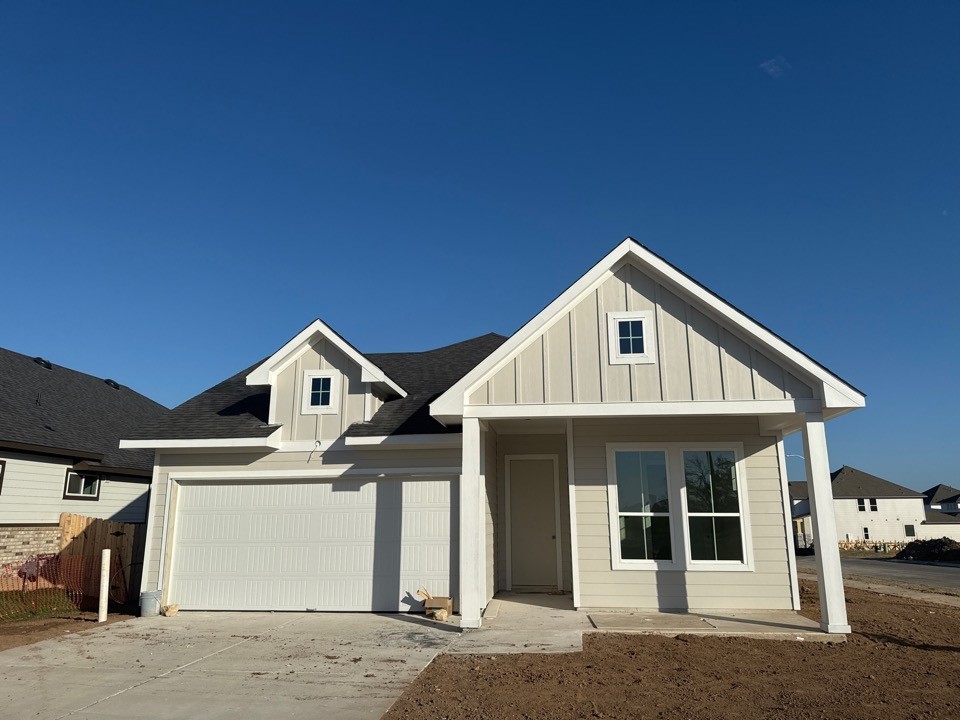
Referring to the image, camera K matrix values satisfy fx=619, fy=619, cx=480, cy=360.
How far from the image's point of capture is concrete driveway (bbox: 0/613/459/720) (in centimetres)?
563

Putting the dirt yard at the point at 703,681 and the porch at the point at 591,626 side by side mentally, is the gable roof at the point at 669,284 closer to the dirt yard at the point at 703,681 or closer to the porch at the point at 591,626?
the porch at the point at 591,626

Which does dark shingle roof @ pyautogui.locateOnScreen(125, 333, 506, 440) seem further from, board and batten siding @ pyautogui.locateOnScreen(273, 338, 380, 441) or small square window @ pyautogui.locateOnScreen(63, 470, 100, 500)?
small square window @ pyautogui.locateOnScreen(63, 470, 100, 500)

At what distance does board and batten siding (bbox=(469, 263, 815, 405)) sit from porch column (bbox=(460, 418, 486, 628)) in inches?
27.7

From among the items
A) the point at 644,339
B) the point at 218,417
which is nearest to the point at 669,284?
the point at 644,339

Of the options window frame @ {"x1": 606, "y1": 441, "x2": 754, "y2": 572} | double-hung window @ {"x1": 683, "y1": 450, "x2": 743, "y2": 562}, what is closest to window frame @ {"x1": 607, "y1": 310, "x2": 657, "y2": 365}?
window frame @ {"x1": 606, "y1": 441, "x2": 754, "y2": 572}

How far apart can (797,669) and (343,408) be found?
310 inches

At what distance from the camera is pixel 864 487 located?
5422 centimetres

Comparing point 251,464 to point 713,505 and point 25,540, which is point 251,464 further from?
point 713,505

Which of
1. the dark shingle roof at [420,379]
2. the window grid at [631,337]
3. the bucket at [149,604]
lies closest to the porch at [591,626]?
the dark shingle roof at [420,379]

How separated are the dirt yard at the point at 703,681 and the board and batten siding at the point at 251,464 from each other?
391cm

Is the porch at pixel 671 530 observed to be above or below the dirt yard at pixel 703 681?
above

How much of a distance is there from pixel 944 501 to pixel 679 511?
7379cm

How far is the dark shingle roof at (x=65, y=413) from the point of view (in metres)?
14.4

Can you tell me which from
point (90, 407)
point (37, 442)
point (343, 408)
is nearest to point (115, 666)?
point (343, 408)
